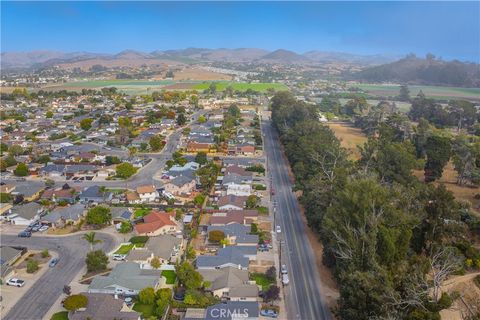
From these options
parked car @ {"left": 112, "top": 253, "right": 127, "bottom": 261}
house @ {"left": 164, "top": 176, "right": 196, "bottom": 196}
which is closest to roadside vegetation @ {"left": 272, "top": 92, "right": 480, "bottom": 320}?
house @ {"left": 164, "top": 176, "right": 196, "bottom": 196}

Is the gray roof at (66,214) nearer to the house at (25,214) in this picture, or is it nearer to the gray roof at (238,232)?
the house at (25,214)

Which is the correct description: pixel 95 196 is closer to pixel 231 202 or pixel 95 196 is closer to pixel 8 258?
pixel 8 258

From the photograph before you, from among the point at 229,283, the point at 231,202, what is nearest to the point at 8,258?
the point at 229,283

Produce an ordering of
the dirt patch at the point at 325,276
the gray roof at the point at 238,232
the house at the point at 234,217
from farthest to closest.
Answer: the house at the point at 234,217 < the gray roof at the point at 238,232 < the dirt patch at the point at 325,276

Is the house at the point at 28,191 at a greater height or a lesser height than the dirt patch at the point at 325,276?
greater

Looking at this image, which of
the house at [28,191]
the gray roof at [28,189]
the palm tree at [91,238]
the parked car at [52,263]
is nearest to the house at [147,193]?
the palm tree at [91,238]

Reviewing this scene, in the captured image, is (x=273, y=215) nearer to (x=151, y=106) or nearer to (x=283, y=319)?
(x=283, y=319)

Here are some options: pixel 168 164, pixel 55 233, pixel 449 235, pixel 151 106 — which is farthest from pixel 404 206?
pixel 151 106

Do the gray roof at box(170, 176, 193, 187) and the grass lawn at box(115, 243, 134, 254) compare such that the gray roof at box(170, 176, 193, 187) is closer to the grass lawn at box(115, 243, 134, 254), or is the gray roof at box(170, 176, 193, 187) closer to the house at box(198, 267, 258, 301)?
the grass lawn at box(115, 243, 134, 254)
